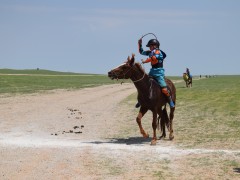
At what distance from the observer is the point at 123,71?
12.8 metres

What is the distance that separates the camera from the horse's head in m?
12.8

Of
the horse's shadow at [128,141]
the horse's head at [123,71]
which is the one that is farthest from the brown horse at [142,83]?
the horse's shadow at [128,141]

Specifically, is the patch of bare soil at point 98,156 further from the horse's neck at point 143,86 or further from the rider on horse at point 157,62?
the rider on horse at point 157,62

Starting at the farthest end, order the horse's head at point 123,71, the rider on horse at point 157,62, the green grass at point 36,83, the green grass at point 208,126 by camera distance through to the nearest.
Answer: the green grass at point 36,83 < the green grass at point 208,126 < the rider on horse at point 157,62 < the horse's head at point 123,71

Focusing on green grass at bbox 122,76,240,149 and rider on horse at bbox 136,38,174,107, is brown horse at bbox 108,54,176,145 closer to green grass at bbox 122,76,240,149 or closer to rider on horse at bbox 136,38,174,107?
rider on horse at bbox 136,38,174,107

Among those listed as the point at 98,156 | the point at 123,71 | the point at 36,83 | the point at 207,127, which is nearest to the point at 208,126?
the point at 207,127

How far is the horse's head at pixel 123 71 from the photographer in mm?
12750

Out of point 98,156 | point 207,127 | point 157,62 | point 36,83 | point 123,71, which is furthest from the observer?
point 36,83

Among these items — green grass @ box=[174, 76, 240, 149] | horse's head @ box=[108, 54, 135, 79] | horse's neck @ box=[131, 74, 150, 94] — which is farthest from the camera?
green grass @ box=[174, 76, 240, 149]

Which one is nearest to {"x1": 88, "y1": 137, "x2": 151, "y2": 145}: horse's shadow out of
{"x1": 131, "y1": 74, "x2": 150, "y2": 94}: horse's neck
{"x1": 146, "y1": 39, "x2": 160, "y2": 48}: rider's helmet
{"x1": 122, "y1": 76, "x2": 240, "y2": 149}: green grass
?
{"x1": 122, "y1": 76, "x2": 240, "y2": 149}: green grass

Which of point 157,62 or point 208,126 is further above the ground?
point 157,62

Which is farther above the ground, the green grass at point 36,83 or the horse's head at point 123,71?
the horse's head at point 123,71

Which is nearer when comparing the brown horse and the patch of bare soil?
the patch of bare soil

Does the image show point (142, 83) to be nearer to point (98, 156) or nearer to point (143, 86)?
point (143, 86)
